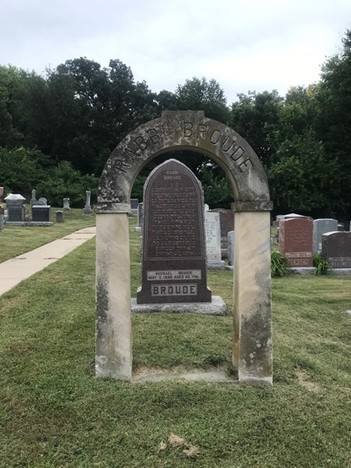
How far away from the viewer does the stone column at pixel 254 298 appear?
3.99 meters

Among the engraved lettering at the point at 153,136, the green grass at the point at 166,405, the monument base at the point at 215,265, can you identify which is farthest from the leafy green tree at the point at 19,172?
the engraved lettering at the point at 153,136

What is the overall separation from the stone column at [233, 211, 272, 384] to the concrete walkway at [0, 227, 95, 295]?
4975mm

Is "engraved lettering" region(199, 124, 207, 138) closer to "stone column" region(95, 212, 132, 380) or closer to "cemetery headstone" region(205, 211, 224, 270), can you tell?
"stone column" region(95, 212, 132, 380)

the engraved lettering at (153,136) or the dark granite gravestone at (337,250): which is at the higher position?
the engraved lettering at (153,136)

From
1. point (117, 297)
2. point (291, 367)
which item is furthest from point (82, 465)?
point (291, 367)

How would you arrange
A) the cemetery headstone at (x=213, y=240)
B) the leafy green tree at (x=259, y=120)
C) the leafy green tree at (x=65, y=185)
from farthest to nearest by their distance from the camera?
the leafy green tree at (x=259, y=120) < the leafy green tree at (x=65, y=185) < the cemetery headstone at (x=213, y=240)

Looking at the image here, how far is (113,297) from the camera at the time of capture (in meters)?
3.97

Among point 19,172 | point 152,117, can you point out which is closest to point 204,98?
point 152,117

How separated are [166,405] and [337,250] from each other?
9358 millimetres

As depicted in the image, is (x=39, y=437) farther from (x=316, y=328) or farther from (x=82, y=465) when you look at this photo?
(x=316, y=328)

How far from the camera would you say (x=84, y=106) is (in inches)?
1881

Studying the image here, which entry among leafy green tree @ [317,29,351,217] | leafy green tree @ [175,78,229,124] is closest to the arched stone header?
leafy green tree @ [317,29,351,217]

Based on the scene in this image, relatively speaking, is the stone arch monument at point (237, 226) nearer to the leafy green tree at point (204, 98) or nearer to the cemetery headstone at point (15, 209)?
the cemetery headstone at point (15, 209)

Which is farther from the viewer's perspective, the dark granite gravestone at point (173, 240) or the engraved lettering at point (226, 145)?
the dark granite gravestone at point (173, 240)
